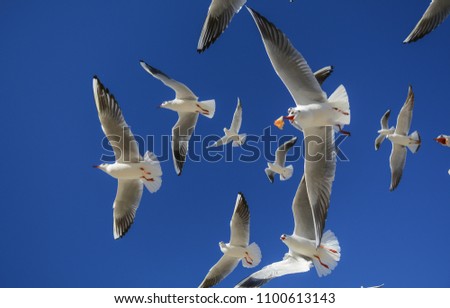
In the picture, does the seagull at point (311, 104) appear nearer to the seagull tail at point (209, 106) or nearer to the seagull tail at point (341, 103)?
the seagull tail at point (341, 103)

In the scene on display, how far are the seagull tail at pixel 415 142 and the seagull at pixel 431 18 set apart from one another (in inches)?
66.7

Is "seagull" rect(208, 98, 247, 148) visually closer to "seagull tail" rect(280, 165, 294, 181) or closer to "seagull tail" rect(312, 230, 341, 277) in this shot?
"seagull tail" rect(280, 165, 294, 181)

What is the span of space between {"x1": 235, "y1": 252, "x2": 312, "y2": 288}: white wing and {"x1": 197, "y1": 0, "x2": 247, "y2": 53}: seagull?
9.42 feet

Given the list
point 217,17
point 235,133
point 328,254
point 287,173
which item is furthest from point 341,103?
point 235,133

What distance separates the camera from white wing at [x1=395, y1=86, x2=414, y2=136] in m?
Answer: 7.96

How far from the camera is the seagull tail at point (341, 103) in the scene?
5449 millimetres

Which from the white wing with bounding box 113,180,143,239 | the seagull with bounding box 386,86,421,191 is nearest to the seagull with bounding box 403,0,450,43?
the seagull with bounding box 386,86,421,191

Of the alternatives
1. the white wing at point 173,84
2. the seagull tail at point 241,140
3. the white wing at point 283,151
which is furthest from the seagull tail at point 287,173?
the white wing at point 173,84

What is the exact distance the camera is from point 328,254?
6.35 meters

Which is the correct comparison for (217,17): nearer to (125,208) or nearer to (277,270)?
(125,208)

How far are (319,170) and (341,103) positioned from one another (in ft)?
2.44

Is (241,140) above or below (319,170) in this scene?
above
